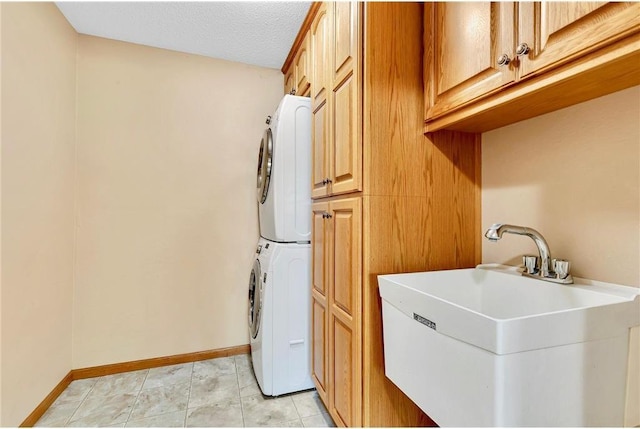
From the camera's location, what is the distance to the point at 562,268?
37.3 inches

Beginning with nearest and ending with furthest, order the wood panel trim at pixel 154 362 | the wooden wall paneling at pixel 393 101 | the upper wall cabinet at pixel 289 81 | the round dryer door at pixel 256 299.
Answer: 1. the wooden wall paneling at pixel 393 101
2. the round dryer door at pixel 256 299
3. the wood panel trim at pixel 154 362
4. the upper wall cabinet at pixel 289 81

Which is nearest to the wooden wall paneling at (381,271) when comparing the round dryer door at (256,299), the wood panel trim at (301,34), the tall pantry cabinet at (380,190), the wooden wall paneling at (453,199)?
the tall pantry cabinet at (380,190)

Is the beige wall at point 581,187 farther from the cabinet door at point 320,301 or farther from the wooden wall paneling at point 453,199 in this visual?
the cabinet door at point 320,301

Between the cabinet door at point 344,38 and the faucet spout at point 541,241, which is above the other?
the cabinet door at point 344,38

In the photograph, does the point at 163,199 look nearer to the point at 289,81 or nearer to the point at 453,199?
the point at 289,81

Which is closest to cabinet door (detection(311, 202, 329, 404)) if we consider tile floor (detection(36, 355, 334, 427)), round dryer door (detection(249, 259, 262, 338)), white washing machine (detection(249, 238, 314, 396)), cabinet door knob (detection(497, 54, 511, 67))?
white washing machine (detection(249, 238, 314, 396))

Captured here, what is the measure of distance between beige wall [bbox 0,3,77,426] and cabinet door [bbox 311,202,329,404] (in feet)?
4.91

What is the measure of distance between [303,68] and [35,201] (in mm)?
1739

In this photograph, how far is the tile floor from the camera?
1.58 metres

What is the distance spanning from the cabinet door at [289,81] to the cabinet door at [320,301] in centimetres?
112

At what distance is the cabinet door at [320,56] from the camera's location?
150 centimetres

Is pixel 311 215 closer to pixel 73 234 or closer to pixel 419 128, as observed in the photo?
pixel 419 128

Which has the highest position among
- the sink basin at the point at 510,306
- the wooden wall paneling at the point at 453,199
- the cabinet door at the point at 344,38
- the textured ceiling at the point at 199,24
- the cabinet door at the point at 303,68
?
the textured ceiling at the point at 199,24

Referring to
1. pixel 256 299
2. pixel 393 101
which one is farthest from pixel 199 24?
pixel 256 299
